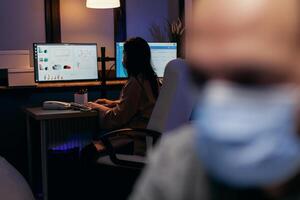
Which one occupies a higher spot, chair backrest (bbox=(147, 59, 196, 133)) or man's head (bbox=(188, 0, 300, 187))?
man's head (bbox=(188, 0, 300, 187))

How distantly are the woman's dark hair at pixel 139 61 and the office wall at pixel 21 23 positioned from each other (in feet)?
9.24

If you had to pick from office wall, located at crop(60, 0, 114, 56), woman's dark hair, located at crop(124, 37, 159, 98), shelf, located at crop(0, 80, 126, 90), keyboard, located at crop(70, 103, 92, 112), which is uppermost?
office wall, located at crop(60, 0, 114, 56)

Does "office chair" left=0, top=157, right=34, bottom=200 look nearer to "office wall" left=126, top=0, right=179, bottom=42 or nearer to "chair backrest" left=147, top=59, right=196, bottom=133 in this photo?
"chair backrest" left=147, top=59, right=196, bottom=133

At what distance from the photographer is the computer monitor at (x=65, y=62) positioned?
3711 millimetres

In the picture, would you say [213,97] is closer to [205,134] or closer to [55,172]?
[205,134]

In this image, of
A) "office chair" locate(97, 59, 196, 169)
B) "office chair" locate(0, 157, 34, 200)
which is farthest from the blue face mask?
"office chair" locate(97, 59, 196, 169)

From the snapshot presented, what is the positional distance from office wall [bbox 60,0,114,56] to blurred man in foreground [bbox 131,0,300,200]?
5684 mm

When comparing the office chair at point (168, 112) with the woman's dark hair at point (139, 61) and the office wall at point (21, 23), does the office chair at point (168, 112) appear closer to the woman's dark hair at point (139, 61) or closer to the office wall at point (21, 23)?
the woman's dark hair at point (139, 61)

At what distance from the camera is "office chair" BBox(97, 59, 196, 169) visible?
8.02ft

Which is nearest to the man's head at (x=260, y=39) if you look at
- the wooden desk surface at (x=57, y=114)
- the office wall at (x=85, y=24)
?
the wooden desk surface at (x=57, y=114)

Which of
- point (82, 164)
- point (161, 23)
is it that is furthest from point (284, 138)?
point (161, 23)

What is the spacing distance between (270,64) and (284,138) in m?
0.07

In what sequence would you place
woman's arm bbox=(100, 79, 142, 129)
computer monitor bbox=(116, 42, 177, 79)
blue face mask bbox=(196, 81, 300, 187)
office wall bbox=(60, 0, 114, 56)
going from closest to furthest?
blue face mask bbox=(196, 81, 300, 187)
woman's arm bbox=(100, 79, 142, 129)
computer monitor bbox=(116, 42, 177, 79)
office wall bbox=(60, 0, 114, 56)

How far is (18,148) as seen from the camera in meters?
3.87
